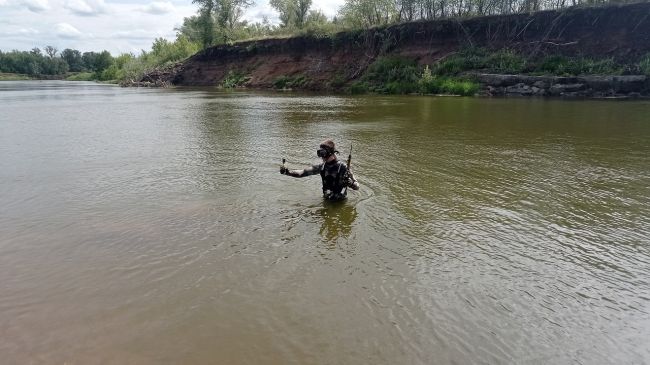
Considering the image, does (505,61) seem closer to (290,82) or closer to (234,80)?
(290,82)

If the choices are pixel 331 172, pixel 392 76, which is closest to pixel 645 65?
pixel 392 76

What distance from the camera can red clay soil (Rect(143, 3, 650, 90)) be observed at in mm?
39781

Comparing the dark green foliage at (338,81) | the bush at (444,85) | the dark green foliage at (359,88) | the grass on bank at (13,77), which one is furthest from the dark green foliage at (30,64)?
the bush at (444,85)

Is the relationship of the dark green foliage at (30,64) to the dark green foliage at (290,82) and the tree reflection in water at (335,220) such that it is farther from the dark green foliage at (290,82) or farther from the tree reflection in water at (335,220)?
the tree reflection in water at (335,220)

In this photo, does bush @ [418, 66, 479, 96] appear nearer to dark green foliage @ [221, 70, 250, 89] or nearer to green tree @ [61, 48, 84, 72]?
dark green foliage @ [221, 70, 250, 89]

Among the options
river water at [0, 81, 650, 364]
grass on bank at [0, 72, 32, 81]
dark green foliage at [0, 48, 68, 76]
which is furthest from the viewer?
dark green foliage at [0, 48, 68, 76]

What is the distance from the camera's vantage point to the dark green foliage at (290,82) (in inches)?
2194

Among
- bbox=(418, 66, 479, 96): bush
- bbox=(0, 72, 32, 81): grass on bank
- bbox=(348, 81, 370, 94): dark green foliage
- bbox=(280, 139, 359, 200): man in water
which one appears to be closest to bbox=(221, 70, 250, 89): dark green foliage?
bbox=(348, 81, 370, 94): dark green foliage

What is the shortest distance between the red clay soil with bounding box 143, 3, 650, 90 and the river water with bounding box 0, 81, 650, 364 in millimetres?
29941

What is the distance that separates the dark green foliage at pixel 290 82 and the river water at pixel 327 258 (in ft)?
134

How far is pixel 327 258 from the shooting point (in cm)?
748

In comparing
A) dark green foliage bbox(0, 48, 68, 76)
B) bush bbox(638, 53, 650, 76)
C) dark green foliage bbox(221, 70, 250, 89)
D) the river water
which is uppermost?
dark green foliage bbox(0, 48, 68, 76)

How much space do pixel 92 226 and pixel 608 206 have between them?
10.6 metres

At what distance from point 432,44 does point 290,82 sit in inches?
687
